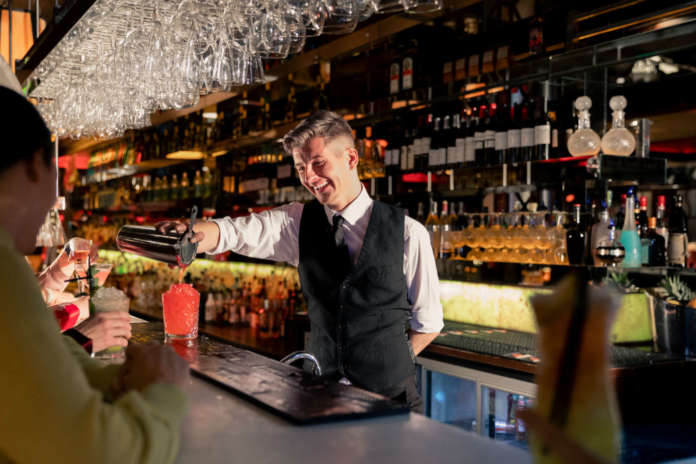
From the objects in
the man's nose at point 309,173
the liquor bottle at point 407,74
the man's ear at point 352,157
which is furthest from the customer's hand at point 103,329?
the liquor bottle at point 407,74

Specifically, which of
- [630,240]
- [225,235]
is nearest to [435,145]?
[630,240]

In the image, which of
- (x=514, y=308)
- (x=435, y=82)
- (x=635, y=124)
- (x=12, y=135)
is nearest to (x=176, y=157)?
(x=435, y=82)

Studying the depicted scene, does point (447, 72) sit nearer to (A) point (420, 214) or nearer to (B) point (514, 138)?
(A) point (420, 214)

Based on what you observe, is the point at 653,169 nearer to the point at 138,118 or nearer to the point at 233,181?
the point at 138,118

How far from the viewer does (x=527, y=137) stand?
361 cm

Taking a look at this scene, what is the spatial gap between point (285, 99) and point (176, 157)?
177 cm

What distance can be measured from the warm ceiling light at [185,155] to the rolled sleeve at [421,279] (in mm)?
4444

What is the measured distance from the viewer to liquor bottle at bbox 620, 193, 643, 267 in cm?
327

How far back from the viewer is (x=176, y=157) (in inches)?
279

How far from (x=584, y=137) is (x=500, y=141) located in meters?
0.49

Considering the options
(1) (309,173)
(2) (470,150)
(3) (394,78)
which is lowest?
(1) (309,173)

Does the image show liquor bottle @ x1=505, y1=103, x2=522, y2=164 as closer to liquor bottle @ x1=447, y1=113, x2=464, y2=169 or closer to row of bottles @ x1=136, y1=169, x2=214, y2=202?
liquor bottle @ x1=447, y1=113, x2=464, y2=169

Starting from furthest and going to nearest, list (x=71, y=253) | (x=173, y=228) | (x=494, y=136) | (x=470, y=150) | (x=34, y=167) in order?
1. (x=470, y=150)
2. (x=494, y=136)
3. (x=71, y=253)
4. (x=173, y=228)
5. (x=34, y=167)

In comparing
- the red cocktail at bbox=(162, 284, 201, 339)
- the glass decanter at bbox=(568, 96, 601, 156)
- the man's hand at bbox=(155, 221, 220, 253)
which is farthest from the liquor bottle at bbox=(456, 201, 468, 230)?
the red cocktail at bbox=(162, 284, 201, 339)
